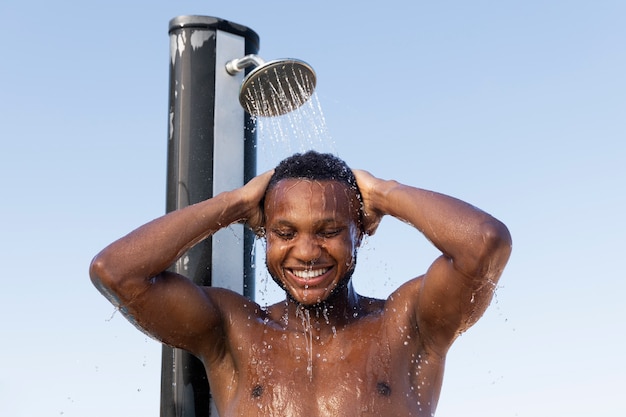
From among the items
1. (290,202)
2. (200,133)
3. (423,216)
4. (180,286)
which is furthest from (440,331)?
(200,133)

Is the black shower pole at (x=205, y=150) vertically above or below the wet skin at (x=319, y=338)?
above

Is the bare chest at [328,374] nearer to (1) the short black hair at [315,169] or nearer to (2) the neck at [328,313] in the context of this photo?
(2) the neck at [328,313]

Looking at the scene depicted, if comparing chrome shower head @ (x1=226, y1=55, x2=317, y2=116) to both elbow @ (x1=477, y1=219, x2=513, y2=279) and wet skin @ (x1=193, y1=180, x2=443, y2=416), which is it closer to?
Answer: wet skin @ (x1=193, y1=180, x2=443, y2=416)

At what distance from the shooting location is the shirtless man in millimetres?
3732

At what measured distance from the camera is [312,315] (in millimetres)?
4035

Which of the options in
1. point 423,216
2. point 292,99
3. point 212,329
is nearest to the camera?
point 423,216

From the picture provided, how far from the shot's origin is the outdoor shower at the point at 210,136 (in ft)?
13.9

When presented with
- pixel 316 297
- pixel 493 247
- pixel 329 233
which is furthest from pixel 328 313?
pixel 493 247

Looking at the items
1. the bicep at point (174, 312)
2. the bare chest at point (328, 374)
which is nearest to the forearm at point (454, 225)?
the bare chest at point (328, 374)

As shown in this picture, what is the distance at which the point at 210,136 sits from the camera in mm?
4414

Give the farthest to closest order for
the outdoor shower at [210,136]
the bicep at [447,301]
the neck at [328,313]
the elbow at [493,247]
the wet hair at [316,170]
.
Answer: the outdoor shower at [210,136]
the neck at [328,313]
the wet hair at [316,170]
the bicep at [447,301]
the elbow at [493,247]

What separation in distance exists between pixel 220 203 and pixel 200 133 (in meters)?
0.55

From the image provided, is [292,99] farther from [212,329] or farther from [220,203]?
[212,329]

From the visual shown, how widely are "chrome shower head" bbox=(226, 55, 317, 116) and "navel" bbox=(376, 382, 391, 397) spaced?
120 cm
